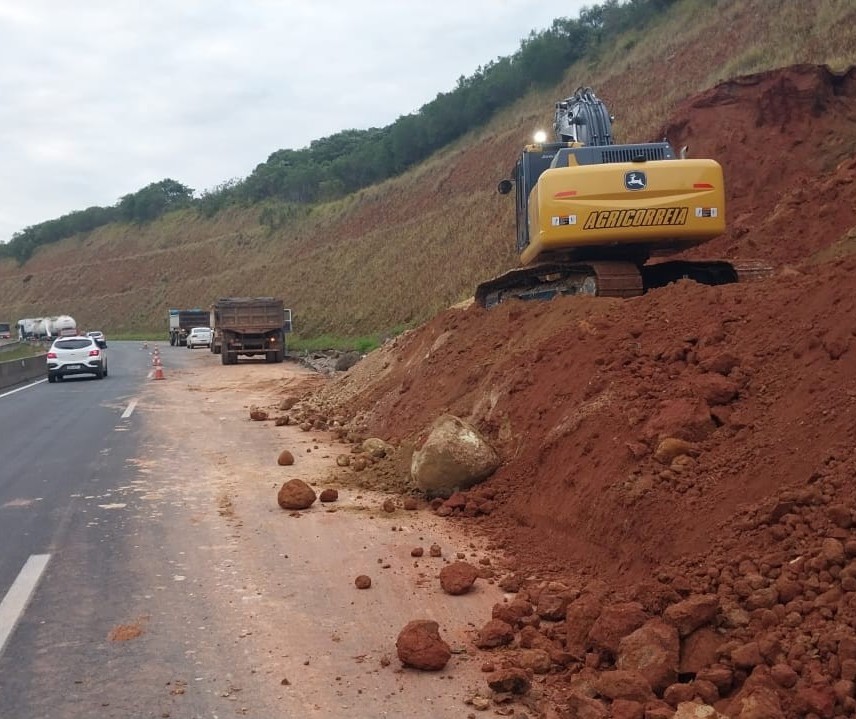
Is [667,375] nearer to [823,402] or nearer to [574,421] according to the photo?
[574,421]

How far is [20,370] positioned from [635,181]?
2458 centimetres

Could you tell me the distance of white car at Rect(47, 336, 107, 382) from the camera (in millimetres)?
26438

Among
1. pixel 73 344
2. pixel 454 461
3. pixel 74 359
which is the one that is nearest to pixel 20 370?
pixel 73 344

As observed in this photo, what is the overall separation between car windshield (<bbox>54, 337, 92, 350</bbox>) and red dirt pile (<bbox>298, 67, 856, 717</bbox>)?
17.3 meters

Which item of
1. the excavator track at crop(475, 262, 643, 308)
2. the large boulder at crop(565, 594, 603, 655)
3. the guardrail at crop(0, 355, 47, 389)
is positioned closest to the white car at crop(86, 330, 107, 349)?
the guardrail at crop(0, 355, 47, 389)

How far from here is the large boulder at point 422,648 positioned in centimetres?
449

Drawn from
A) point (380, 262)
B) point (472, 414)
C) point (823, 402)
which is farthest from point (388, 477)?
point (380, 262)

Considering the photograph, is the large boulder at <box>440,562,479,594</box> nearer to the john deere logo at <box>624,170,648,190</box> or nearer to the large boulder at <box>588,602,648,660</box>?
the large boulder at <box>588,602,648,660</box>

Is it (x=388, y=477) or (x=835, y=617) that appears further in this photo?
(x=388, y=477)

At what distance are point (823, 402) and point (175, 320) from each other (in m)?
57.3

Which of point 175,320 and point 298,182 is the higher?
point 298,182

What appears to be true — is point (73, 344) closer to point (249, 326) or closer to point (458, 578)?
point (249, 326)

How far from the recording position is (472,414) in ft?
32.9

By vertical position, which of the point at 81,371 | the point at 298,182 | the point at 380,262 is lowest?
the point at 81,371
